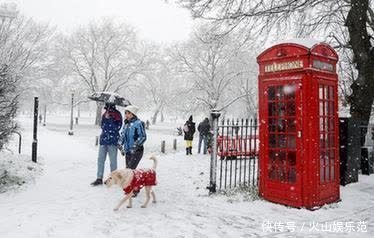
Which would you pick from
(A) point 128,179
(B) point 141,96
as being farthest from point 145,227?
(B) point 141,96

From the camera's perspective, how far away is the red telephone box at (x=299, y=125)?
708 centimetres

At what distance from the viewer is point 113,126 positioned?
841 cm

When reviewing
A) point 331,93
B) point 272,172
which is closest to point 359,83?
point 331,93

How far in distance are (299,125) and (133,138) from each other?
312cm

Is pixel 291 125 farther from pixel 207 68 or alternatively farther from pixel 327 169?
pixel 207 68

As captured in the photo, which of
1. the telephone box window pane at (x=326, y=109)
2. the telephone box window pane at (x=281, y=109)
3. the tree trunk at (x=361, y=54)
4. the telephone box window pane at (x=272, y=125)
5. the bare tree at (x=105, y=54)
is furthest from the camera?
the bare tree at (x=105, y=54)

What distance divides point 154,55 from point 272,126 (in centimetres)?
4148

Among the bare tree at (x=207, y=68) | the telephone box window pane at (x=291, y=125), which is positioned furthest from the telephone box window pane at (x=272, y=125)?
the bare tree at (x=207, y=68)

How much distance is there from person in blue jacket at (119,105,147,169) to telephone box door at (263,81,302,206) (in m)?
2.47

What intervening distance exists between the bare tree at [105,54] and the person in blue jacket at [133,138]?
118 ft

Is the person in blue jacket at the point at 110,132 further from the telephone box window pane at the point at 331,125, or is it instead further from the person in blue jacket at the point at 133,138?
the telephone box window pane at the point at 331,125

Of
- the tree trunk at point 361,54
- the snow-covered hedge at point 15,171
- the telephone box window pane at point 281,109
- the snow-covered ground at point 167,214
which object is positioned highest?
the tree trunk at point 361,54

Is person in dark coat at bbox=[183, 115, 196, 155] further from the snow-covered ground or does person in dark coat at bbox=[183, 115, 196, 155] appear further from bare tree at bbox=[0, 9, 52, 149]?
bare tree at bbox=[0, 9, 52, 149]

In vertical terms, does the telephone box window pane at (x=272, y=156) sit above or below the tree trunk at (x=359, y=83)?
below
